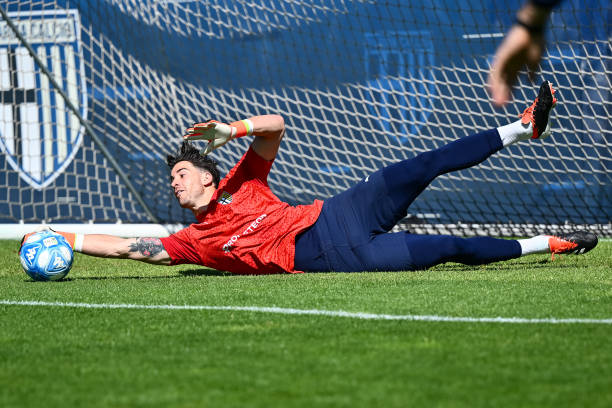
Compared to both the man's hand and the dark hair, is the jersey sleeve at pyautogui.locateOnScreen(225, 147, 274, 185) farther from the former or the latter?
the man's hand

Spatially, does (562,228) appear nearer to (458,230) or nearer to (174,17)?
(458,230)

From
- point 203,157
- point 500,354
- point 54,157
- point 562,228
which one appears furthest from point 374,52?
point 500,354

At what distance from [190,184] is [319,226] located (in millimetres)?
Result: 806

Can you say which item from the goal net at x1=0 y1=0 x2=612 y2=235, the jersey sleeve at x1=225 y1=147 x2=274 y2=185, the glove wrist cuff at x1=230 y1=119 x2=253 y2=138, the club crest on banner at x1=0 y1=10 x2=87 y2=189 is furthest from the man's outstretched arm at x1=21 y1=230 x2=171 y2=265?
the club crest on banner at x1=0 y1=10 x2=87 y2=189

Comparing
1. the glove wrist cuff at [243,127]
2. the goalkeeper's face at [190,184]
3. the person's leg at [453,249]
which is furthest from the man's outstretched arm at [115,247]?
the person's leg at [453,249]

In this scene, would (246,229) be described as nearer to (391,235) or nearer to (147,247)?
(147,247)

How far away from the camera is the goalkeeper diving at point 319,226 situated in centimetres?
482

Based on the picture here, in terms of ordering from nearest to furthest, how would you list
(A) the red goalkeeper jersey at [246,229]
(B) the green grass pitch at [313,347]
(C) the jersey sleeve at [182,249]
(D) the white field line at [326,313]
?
(B) the green grass pitch at [313,347] → (D) the white field line at [326,313] → (A) the red goalkeeper jersey at [246,229] → (C) the jersey sleeve at [182,249]

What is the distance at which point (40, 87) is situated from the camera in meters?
8.91

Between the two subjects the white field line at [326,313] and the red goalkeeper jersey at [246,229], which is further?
the red goalkeeper jersey at [246,229]

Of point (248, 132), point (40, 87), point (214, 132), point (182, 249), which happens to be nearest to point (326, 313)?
point (214, 132)

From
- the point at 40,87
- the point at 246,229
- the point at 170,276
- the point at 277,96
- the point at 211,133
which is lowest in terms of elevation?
the point at 170,276

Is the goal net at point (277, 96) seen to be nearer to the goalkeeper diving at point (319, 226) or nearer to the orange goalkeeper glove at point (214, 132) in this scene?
the goalkeeper diving at point (319, 226)

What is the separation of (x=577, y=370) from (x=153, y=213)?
22.1 ft
